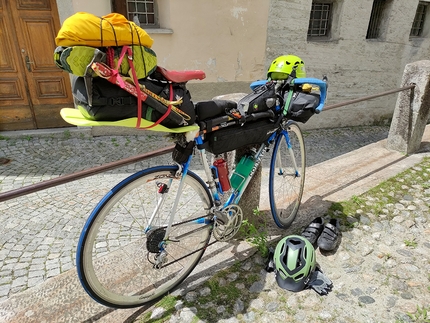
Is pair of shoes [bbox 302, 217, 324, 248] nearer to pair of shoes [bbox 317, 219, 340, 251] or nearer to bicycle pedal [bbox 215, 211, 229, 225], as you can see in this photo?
pair of shoes [bbox 317, 219, 340, 251]

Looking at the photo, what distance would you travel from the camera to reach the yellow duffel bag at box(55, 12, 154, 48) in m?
1.30

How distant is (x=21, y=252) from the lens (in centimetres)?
330

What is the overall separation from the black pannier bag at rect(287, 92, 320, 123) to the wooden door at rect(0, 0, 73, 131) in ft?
18.1

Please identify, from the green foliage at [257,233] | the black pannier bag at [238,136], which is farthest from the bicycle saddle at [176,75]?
the green foliage at [257,233]

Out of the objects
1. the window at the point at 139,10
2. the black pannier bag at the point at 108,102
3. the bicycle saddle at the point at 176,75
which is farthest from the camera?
the window at the point at 139,10

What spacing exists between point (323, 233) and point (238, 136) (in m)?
1.24

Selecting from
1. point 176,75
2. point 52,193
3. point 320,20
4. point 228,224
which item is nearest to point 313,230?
point 228,224

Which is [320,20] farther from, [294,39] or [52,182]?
[52,182]

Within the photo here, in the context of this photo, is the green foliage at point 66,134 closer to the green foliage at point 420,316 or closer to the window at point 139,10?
the window at point 139,10

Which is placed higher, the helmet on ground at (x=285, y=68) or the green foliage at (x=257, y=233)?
the helmet on ground at (x=285, y=68)

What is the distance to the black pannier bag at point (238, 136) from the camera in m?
2.06

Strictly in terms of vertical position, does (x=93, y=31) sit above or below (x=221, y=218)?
above

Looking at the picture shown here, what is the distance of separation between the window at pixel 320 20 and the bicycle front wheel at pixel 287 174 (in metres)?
6.46

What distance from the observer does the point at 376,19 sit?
8852 mm
